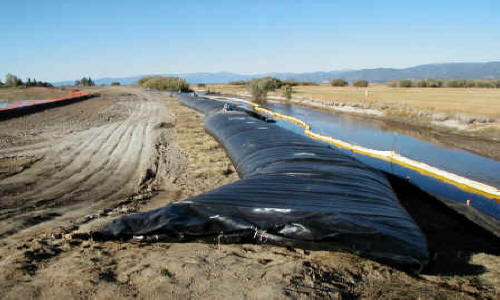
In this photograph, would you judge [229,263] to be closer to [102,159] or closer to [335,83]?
[102,159]

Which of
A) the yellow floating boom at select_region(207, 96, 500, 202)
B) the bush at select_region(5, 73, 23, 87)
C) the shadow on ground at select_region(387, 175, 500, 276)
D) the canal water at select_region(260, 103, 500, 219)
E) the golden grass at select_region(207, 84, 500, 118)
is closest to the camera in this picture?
the shadow on ground at select_region(387, 175, 500, 276)

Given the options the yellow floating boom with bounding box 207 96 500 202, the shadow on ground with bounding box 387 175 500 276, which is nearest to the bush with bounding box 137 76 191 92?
the yellow floating boom with bounding box 207 96 500 202

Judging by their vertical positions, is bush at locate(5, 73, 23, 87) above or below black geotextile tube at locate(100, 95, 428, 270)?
above

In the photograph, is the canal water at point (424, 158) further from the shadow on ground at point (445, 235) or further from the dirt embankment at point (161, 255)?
the dirt embankment at point (161, 255)

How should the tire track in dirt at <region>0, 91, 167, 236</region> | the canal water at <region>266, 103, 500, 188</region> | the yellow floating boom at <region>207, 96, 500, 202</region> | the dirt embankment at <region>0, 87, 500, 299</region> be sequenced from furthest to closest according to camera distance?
the canal water at <region>266, 103, 500, 188</region>
the yellow floating boom at <region>207, 96, 500, 202</region>
the tire track in dirt at <region>0, 91, 167, 236</region>
the dirt embankment at <region>0, 87, 500, 299</region>

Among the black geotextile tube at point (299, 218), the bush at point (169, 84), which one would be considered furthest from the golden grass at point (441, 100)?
the black geotextile tube at point (299, 218)

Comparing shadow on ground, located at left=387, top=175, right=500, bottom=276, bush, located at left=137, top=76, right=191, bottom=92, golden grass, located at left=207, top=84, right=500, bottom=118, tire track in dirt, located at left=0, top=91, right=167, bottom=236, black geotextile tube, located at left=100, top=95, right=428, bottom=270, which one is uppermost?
bush, located at left=137, top=76, right=191, bottom=92

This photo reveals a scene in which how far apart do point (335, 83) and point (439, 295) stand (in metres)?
91.2

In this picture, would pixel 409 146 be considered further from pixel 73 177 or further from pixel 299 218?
pixel 73 177

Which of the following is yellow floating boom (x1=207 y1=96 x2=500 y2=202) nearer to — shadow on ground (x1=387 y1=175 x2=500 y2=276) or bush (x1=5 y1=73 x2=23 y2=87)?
shadow on ground (x1=387 y1=175 x2=500 y2=276)

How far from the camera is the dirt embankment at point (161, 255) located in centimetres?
349

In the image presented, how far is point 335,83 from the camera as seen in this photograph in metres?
90.2

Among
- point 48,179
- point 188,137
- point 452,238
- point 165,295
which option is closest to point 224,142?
point 188,137

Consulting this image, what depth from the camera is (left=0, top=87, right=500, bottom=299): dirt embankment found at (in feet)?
11.4
